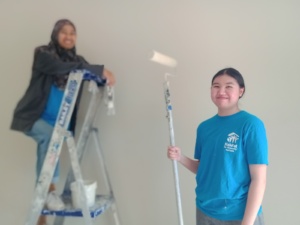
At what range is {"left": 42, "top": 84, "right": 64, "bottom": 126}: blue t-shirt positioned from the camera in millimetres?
1711

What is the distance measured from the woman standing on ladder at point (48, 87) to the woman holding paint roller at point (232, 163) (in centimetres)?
70

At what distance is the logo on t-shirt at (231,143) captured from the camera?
3.90ft

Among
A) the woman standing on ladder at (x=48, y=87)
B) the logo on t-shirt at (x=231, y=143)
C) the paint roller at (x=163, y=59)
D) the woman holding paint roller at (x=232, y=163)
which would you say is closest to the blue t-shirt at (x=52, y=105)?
the woman standing on ladder at (x=48, y=87)

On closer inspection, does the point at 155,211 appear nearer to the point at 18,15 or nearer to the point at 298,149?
the point at 298,149

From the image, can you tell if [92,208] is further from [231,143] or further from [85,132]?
[231,143]

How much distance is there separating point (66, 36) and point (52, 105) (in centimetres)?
40

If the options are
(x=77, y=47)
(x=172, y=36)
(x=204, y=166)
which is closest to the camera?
(x=204, y=166)

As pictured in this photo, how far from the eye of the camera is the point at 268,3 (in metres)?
1.74

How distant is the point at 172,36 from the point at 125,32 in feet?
0.98

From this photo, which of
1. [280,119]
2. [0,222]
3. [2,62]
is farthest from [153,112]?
[0,222]

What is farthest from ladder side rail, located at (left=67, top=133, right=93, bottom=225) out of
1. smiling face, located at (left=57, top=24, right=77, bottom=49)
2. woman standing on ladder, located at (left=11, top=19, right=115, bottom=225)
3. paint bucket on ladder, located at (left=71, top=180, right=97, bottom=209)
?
smiling face, located at (left=57, top=24, right=77, bottom=49)

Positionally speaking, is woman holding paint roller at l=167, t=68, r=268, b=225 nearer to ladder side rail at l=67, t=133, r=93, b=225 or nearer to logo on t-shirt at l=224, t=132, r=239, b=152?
logo on t-shirt at l=224, t=132, r=239, b=152

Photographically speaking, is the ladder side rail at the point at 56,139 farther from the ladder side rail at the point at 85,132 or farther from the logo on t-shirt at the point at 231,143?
the logo on t-shirt at the point at 231,143

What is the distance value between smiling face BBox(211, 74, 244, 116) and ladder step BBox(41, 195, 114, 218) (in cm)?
85
